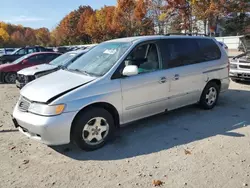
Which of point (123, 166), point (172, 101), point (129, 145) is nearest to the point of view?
point (123, 166)

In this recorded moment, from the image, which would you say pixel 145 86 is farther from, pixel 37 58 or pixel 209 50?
pixel 37 58

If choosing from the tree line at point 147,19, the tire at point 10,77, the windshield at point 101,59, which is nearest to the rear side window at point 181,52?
the windshield at point 101,59

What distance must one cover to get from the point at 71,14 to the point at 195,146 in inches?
3020

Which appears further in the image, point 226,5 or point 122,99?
point 226,5

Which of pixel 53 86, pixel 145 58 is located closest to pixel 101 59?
pixel 145 58

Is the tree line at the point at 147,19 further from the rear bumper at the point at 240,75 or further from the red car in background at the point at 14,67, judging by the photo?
the red car in background at the point at 14,67

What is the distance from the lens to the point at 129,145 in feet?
14.8

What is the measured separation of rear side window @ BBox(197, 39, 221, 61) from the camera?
607cm

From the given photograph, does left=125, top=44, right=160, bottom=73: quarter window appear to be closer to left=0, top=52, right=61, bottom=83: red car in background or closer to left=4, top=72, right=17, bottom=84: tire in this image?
left=0, top=52, right=61, bottom=83: red car in background

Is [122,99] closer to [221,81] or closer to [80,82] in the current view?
[80,82]

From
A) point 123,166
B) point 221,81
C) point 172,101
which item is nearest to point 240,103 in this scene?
point 221,81

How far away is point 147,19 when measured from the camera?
4578 centimetres

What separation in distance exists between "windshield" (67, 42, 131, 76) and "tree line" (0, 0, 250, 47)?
99.0 feet

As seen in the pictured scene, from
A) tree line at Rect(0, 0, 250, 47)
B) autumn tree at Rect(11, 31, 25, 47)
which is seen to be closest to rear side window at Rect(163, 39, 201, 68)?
tree line at Rect(0, 0, 250, 47)
